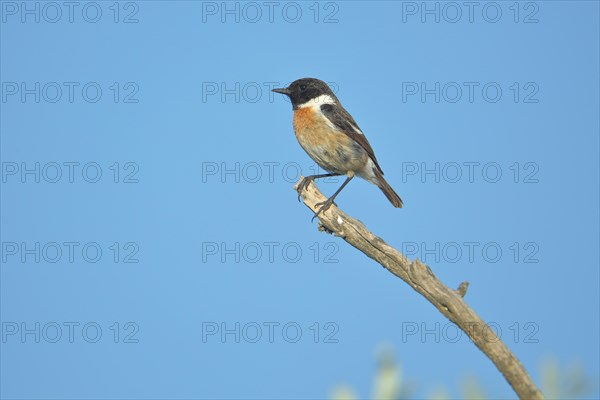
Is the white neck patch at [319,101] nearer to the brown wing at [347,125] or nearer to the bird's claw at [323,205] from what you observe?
the brown wing at [347,125]

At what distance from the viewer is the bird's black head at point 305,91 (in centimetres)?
952

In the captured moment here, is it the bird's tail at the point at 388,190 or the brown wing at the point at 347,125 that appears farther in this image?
the bird's tail at the point at 388,190

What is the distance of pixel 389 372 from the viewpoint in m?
1.51

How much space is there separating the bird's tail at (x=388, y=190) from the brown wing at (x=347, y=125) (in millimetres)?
75

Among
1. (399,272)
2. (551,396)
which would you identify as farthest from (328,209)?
(551,396)

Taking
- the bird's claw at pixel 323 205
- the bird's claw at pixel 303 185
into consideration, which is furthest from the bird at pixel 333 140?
the bird's claw at pixel 323 205

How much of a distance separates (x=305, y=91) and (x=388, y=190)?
5.83ft

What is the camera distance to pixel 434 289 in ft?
17.5

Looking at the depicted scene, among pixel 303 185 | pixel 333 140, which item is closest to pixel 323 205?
pixel 303 185

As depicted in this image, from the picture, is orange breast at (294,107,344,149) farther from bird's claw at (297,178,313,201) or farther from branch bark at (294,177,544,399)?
branch bark at (294,177,544,399)

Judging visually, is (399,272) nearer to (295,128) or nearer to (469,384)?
(295,128)

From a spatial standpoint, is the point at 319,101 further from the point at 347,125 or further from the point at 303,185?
Answer: the point at 303,185

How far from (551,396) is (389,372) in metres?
0.36

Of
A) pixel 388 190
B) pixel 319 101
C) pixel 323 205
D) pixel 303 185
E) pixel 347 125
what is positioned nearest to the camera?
pixel 323 205
